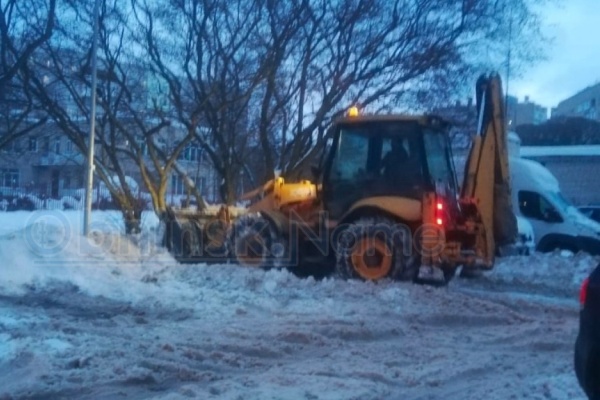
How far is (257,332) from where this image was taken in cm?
1052

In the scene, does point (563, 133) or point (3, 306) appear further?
point (563, 133)

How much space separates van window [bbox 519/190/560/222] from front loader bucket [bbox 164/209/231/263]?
970 centimetres

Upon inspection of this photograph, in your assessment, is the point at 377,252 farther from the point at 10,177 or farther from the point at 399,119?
the point at 10,177

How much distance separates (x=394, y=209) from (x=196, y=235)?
515 cm

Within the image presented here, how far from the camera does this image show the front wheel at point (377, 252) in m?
14.6

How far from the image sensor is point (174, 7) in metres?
23.4

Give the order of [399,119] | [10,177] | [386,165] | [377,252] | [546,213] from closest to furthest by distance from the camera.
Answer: [377,252] < [399,119] < [386,165] < [546,213] < [10,177]

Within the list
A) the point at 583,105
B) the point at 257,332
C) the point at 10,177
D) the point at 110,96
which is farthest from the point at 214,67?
the point at 583,105

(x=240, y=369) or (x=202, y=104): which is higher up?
(x=202, y=104)

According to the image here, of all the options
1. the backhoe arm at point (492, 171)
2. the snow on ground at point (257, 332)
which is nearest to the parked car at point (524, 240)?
the snow on ground at point (257, 332)

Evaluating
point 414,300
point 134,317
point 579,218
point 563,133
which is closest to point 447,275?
point 414,300

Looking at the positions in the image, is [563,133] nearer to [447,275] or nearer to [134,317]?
[447,275]

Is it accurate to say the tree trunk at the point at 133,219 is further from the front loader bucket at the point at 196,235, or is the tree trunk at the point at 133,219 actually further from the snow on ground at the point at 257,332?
the snow on ground at the point at 257,332

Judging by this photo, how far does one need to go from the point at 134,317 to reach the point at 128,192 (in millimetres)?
13840
